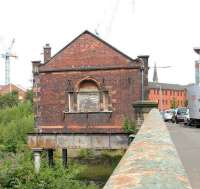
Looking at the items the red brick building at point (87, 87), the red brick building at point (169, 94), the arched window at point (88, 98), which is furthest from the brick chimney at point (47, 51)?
the red brick building at point (169, 94)

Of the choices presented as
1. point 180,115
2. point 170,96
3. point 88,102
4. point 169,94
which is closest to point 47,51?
point 88,102

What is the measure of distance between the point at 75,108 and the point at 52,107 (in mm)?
1715

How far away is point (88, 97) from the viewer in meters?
33.5

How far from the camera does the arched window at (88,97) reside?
3312cm

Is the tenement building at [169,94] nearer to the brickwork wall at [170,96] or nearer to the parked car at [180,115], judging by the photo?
the brickwork wall at [170,96]

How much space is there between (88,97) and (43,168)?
53.1 feet

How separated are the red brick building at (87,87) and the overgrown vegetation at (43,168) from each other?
9.04ft

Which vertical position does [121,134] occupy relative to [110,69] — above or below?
below

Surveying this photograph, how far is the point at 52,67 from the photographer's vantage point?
3328 cm

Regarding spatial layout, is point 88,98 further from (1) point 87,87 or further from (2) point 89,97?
(1) point 87,87

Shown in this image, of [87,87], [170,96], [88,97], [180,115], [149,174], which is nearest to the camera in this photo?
[149,174]

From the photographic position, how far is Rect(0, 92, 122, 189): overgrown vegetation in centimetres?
1614

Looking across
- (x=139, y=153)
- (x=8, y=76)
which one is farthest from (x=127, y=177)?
(x=8, y=76)

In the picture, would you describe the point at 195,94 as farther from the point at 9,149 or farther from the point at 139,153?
the point at 139,153
